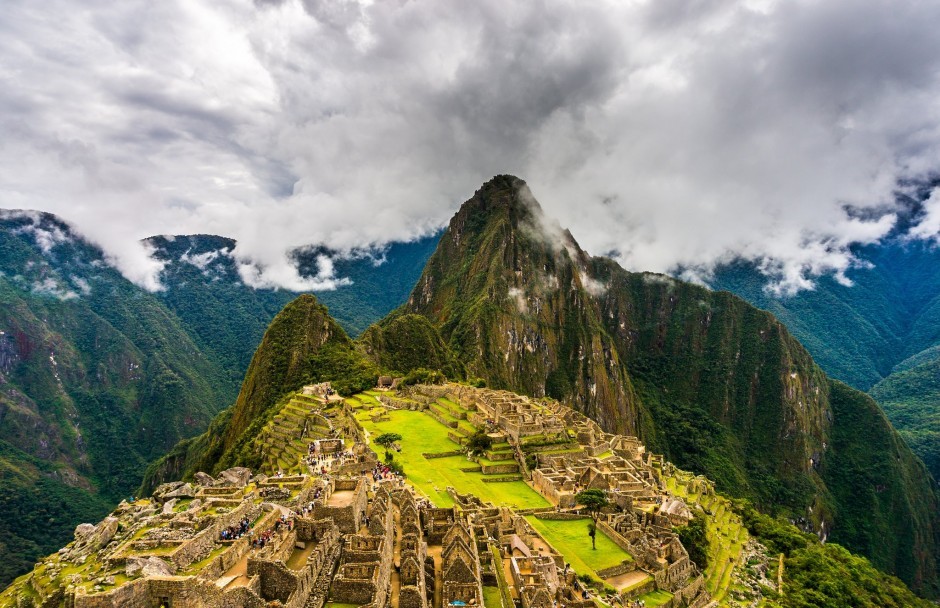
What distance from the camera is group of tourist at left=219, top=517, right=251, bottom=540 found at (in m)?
19.0

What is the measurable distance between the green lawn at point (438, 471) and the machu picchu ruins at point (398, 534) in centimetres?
26

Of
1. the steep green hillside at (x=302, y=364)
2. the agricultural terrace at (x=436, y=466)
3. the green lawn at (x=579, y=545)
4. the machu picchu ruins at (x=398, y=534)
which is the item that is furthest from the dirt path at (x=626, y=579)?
the steep green hillside at (x=302, y=364)

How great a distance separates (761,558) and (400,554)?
4269 cm

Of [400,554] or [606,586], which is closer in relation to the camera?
[400,554]

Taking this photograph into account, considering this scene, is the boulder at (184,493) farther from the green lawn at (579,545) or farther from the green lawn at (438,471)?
the green lawn at (579,545)

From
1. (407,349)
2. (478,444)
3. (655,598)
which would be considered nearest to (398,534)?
(655,598)

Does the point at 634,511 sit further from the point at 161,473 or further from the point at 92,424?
the point at 92,424

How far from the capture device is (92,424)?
14950cm

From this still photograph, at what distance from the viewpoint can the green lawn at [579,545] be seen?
33031 mm

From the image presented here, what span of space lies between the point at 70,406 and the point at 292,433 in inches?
5278

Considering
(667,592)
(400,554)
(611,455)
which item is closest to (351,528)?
(400,554)

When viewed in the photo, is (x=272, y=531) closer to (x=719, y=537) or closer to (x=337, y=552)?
(x=337, y=552)

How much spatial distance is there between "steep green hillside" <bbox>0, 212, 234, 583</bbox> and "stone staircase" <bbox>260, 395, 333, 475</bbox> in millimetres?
46451

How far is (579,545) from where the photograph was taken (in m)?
35.6
